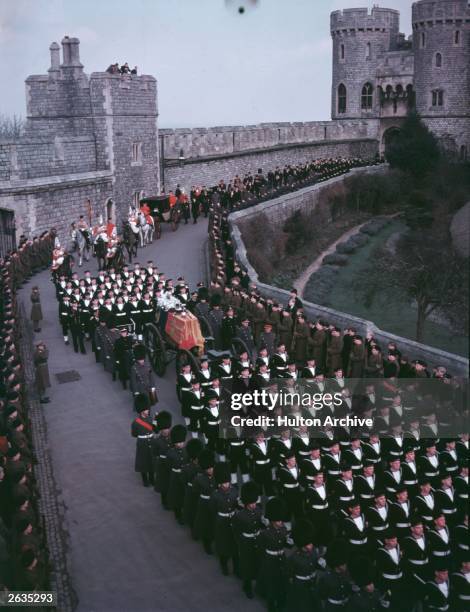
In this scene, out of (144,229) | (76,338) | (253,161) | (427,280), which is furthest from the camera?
(253,161)

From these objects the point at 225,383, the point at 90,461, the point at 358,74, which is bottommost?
the point at 90,461

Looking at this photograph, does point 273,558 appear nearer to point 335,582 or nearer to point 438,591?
point 335,582

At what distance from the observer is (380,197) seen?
154 ft

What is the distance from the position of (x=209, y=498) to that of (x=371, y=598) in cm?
254

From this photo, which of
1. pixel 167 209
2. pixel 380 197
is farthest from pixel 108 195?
pixel 380 197

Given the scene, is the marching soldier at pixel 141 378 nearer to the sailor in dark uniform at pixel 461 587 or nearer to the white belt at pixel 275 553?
the white belt at pixel 275 553

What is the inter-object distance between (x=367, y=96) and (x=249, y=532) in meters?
52.3

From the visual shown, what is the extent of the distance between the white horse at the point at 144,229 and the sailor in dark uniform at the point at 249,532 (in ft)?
61.9

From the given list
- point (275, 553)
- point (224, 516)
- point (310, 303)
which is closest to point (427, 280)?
point (310, 303)

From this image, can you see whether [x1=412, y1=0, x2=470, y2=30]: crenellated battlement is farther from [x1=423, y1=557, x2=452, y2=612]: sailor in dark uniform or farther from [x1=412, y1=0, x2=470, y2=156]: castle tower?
[x1=423, y1=557, x2=452, y2=612]: sailor in dark uniform

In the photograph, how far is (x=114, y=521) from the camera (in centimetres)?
1059

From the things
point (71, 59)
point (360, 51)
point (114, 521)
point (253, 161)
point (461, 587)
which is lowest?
point (114, 521)

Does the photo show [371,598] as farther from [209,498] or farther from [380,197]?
[380,197]

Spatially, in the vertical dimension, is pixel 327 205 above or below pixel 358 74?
below
